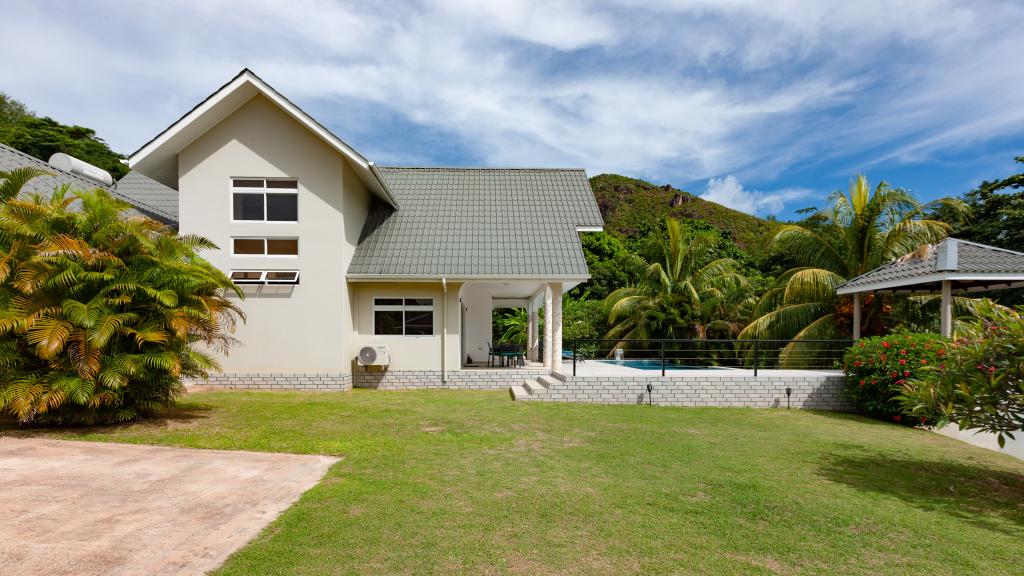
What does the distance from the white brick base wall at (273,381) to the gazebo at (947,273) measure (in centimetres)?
1439

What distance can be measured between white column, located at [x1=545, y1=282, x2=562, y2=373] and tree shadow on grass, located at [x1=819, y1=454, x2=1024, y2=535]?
759 cm

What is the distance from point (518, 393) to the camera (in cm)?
1336

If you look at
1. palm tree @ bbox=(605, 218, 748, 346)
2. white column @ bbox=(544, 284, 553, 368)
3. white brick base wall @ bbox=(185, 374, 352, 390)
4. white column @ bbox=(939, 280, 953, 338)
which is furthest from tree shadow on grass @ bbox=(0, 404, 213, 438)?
white column @ bbox=(939, 280, 953, 338)

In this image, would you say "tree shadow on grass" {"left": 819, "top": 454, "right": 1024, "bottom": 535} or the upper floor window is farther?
the upper floor window

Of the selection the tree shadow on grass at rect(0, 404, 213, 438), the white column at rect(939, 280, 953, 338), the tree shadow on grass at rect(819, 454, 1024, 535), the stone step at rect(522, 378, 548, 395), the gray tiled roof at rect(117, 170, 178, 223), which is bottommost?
the tree shadow on grass at rect(819, 454, 1024, 535)

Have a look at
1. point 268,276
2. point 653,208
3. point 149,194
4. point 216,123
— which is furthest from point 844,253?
point 653,208

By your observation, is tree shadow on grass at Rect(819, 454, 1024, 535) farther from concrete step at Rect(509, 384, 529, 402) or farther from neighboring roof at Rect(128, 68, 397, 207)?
neighboring roof at Rect(128, 68, 397, 207)

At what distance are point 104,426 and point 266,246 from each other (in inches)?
256

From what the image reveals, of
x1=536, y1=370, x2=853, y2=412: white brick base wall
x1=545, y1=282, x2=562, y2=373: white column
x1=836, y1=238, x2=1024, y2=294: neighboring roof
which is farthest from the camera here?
x1=545, y1=282, x2=562, y2=373: white column

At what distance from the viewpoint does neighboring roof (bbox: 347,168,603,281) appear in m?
15.0

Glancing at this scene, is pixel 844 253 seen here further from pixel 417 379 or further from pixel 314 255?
pixel 314 255

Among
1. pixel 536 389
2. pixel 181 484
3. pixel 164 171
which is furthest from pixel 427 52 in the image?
pixel 181 484

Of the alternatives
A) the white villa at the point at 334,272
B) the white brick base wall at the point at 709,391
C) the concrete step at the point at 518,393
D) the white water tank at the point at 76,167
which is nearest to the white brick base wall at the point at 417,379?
the white villa at the point at 334,272

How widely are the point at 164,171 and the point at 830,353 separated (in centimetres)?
2035
